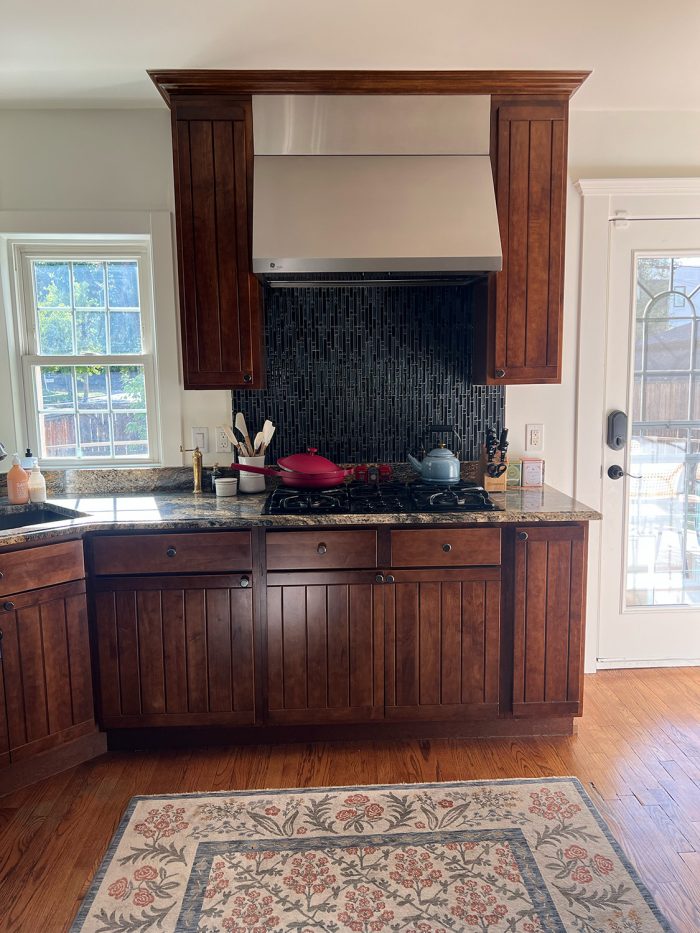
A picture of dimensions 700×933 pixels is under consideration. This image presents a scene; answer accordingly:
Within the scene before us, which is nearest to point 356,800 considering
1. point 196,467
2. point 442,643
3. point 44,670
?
point 442,643

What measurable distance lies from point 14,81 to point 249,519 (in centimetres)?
196

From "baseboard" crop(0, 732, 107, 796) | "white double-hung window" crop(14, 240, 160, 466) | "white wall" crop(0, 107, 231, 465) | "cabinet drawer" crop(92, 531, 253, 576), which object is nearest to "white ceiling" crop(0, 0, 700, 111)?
"white wall" crop(0, 107, 231, 465)

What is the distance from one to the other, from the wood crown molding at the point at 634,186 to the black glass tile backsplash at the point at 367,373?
729 millimetres

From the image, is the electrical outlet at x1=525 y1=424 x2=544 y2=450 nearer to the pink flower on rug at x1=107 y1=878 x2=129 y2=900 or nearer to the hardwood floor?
the hardwood floor

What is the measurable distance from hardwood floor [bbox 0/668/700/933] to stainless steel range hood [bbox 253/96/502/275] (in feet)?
6.11

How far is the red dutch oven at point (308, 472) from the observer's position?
9.04 ft

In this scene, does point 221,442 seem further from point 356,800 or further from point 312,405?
point 356,800

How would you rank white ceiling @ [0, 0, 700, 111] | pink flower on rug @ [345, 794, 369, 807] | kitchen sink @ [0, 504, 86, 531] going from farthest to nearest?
1. kitchen sink @ [0, 504, 86, 531]
2. pink flower on rug @ [345, 794, 369, 807]
3. white ceiling @ [0, 0, 700, 111]

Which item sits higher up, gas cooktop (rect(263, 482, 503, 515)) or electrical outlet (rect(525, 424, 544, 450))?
electrical outlet (rect(525, 424, 544, 450))

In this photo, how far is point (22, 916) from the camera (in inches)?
72.5

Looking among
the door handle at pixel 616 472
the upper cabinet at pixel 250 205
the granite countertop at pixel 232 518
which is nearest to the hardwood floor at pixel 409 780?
the granite countertop at pixel 232 518

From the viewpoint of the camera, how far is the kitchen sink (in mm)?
2735

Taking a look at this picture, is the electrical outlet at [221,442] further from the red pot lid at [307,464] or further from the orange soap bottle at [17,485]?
the orange soap bottle at [17,485]

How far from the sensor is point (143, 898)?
1.89m
